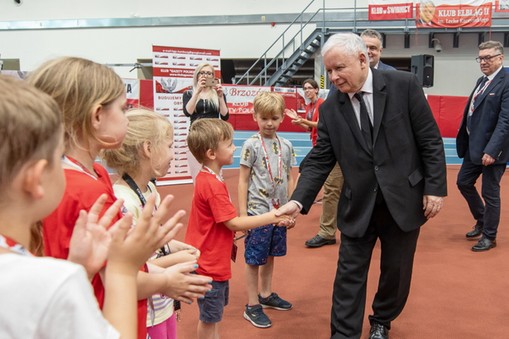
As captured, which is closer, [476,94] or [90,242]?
[90,242]

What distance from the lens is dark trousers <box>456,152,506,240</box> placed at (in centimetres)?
408

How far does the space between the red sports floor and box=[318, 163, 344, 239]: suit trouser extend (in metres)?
0.18

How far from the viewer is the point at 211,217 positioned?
2.14 m

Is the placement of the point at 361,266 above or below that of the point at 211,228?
below

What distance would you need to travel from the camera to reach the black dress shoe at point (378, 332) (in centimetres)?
261

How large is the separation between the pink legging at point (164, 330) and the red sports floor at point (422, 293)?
0.97m

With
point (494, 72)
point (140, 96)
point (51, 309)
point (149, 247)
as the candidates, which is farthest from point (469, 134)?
point (140, 96)

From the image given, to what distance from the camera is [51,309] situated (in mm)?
657

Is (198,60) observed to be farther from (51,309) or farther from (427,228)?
(51,309)

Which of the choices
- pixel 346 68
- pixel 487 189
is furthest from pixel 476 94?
pixel 346 68

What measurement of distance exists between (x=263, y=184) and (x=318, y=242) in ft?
5.55

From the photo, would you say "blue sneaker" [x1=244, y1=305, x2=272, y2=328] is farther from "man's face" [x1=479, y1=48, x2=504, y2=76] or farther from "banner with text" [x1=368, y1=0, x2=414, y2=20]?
"banner with text" [x1=368, y1=0, x2=414, y2=20]

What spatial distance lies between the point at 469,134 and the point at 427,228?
3.71 feet

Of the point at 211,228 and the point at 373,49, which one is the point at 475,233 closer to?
the point at 373,49
